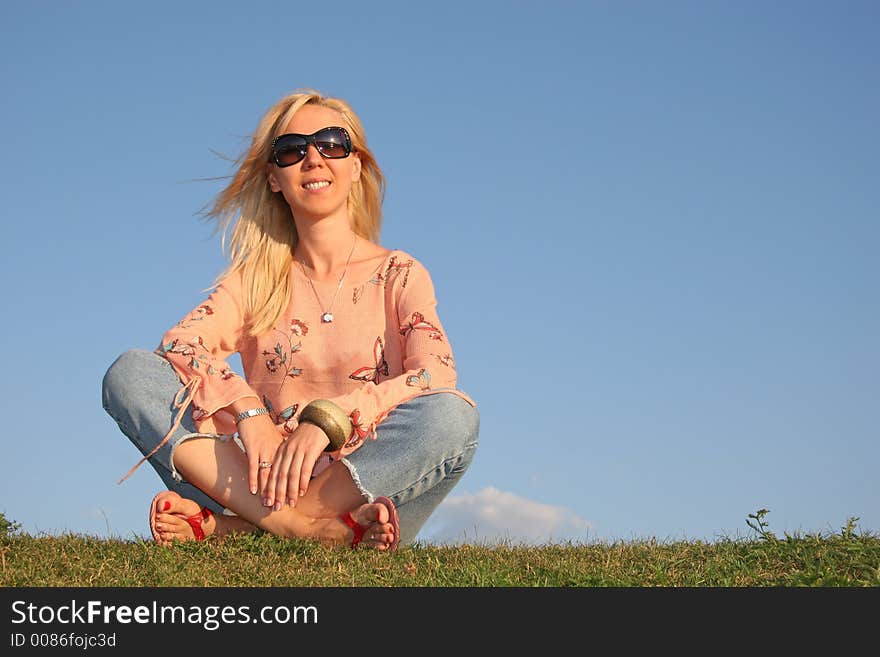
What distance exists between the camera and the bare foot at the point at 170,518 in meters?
6.30

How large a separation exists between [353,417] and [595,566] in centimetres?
175

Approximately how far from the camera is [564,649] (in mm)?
4184

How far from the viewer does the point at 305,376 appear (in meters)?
7.10

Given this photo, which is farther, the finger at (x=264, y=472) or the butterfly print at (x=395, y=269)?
the butterfly print at (x=395, y=269)

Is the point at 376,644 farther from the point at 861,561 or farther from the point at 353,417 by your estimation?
the point at 861,561

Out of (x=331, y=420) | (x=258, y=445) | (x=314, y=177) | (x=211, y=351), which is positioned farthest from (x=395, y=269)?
(x=258, y=445)

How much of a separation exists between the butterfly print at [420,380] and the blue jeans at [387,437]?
0.28 feet

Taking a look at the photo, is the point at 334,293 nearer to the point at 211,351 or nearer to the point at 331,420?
the point at 211,351

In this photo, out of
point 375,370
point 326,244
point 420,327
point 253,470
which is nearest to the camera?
point 253,470

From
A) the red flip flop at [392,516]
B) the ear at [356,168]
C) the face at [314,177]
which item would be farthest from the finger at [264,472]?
the ear at [356,168]

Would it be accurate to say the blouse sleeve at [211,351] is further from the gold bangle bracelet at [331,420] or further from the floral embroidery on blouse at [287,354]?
the gold bangle bracelet at [331,420]

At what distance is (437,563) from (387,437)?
0.96 metres

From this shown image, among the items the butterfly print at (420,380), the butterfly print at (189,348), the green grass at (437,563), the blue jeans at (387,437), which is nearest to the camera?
the green grass at (437,563)

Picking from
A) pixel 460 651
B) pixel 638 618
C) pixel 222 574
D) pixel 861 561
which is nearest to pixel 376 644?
pixel 460 651
